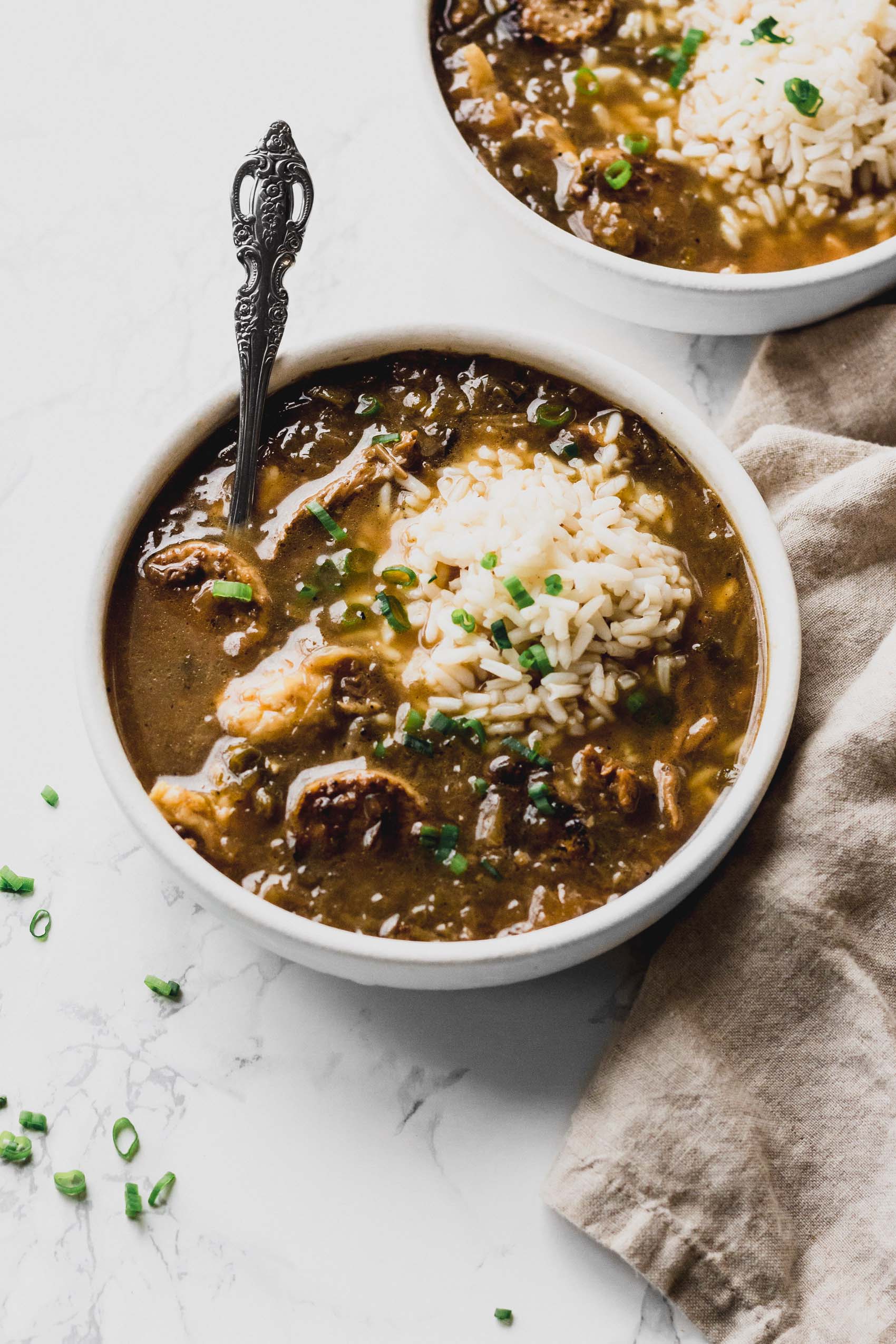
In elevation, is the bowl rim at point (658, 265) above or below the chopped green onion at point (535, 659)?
above

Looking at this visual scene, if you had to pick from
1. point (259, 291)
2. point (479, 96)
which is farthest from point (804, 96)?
point (259, 291)

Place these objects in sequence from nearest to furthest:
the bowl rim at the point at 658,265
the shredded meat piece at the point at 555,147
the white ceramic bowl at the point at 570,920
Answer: the white ceramic bowl at the point at 570,920 → the bowl rim at the point at 658,265 → the shredded meat piece at the point at 555,147

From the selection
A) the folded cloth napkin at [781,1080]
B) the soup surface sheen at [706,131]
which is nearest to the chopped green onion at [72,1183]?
the folded cloth napkin at [781,1080]

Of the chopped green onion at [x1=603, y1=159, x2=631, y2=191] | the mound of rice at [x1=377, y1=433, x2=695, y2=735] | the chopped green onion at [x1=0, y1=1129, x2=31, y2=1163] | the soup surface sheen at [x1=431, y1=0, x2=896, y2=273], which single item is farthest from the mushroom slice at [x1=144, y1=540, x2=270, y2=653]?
the chopped green onion at [x1=603, y1=159, x2=631, y2=191]

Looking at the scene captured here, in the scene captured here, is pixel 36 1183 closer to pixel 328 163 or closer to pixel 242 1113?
pixel 242 1113

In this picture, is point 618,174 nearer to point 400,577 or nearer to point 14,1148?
point 400,577

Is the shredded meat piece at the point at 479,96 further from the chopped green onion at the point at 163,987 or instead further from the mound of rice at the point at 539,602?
the chopped green onion at the point at 163,987

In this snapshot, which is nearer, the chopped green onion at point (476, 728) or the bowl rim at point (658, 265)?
the chopped green onion at point (476, 728)
